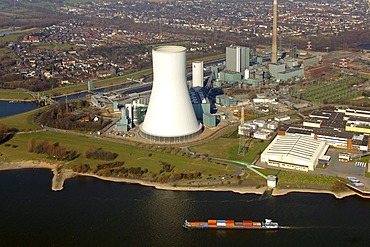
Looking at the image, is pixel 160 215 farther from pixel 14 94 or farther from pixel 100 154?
pixel 14 94

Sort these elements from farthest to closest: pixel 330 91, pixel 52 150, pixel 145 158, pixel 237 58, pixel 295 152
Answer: pixel 237 58
pixel 330 91
pixel 52 150
pixel 145 158
pixel 295 152

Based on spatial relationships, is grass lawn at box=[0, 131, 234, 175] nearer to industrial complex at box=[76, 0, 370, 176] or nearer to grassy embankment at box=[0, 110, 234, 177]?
grassy embankment at box=[0, 110, 234, 177]

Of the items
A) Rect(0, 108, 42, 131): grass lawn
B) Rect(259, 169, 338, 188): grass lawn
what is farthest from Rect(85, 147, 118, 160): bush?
Rect(259, 169, 338, 188): grass lawn

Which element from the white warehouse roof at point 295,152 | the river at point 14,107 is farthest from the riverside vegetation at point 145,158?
the river at point 14,107

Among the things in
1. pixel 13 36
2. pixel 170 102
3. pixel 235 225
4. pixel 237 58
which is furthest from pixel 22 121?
pixel 13 36

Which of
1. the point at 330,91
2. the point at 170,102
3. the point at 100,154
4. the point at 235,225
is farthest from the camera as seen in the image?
the point at 330,91

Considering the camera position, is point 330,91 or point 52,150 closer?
point 52,150

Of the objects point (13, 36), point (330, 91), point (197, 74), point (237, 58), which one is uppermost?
point (13, 36)
